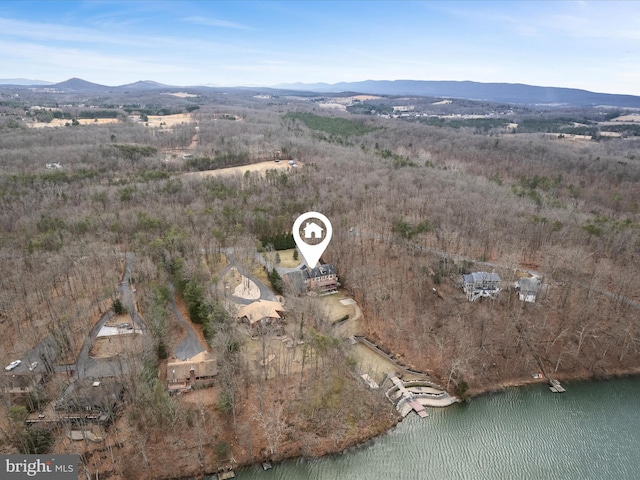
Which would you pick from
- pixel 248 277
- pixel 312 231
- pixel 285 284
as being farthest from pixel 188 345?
pixel 312 231

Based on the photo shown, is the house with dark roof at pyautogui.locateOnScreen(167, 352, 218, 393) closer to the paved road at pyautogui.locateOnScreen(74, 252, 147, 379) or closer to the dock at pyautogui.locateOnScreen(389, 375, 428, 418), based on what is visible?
the paved road at pyautogui.locateOnScreen(74, 252, 147, 379)

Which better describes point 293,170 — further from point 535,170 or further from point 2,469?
point 2,469

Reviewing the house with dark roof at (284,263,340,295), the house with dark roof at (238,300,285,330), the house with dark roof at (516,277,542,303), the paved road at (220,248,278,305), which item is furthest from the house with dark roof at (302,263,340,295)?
the house with dark roof at (516,277,542,303)

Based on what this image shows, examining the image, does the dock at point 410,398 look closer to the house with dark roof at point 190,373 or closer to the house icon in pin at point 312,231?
the house with dark roof at point 190,373

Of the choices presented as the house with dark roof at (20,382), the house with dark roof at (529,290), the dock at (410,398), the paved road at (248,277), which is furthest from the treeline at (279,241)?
the house with dark roof at (20,382)

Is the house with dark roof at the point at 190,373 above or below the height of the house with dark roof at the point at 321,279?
below

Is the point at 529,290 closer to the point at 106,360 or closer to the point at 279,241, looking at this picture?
the point at 279,241
